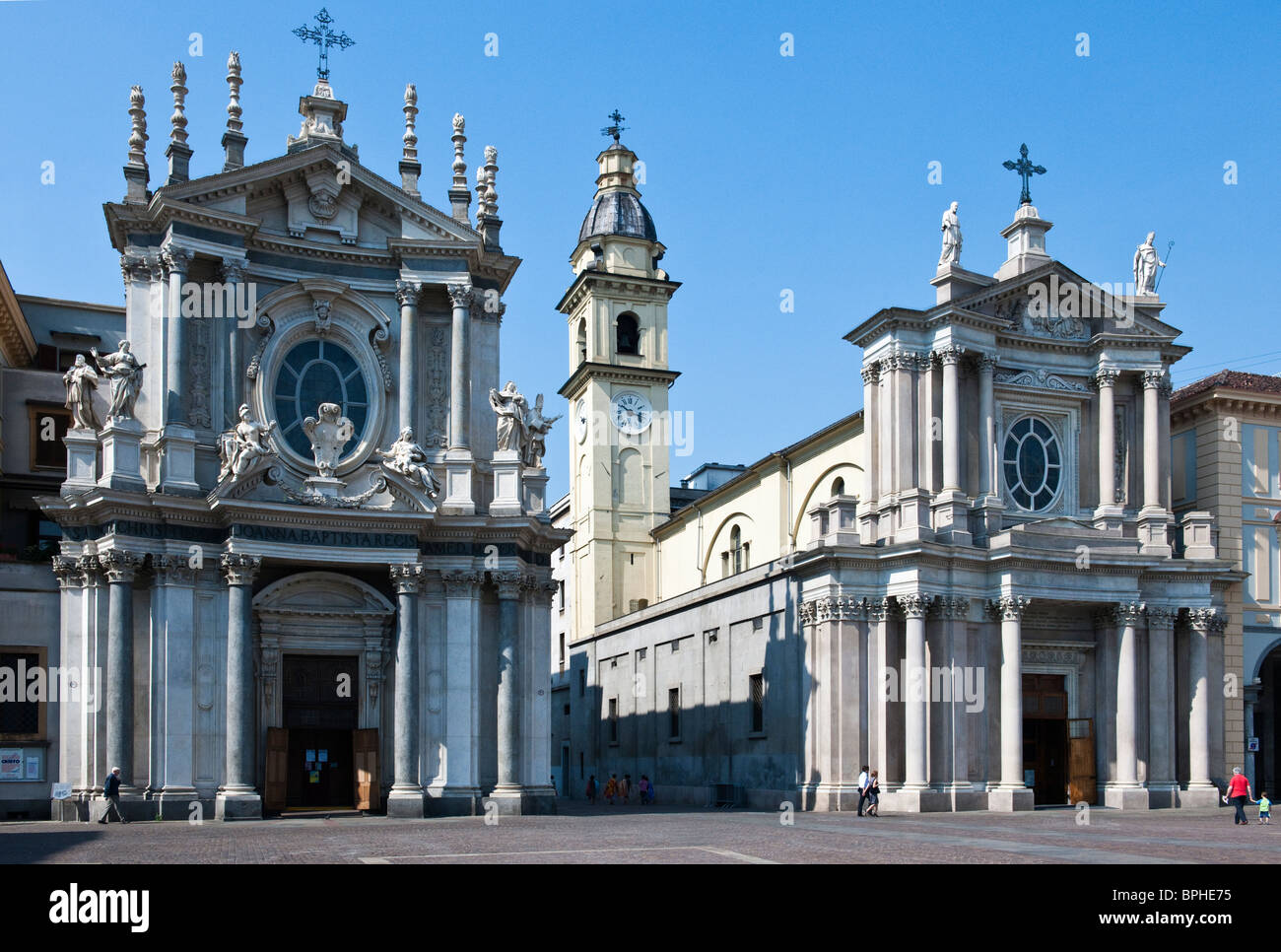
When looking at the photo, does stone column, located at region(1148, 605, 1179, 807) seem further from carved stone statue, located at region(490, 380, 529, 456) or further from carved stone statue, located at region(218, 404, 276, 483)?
carved stone statue, located at region(218, 404, 276, 483)

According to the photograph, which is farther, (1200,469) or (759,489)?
(759,489)

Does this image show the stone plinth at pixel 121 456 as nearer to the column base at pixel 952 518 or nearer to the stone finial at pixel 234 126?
the stone finial at pixel 234 126

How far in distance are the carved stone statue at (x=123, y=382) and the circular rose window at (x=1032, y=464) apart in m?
29.4

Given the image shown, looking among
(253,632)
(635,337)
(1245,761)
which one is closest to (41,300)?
(253,632)

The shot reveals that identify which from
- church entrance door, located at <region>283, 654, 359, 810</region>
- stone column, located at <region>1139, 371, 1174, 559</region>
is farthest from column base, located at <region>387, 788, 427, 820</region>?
stone column, located at <region>1139, 371, 1174, 559</region>

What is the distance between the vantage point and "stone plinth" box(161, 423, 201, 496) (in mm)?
38688

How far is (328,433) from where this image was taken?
1634 inches

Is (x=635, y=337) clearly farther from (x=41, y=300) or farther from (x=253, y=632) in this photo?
(x=253, y=632)

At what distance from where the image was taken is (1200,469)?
53.4m

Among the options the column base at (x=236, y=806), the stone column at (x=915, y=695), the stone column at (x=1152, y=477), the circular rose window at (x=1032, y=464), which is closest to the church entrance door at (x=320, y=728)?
the column base at (x=236, y=806)

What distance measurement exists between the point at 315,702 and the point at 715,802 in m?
18.5

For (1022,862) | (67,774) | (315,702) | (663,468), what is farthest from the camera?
(663,468)

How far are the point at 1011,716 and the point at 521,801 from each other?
16.5 metres

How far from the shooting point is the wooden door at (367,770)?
132 feet
